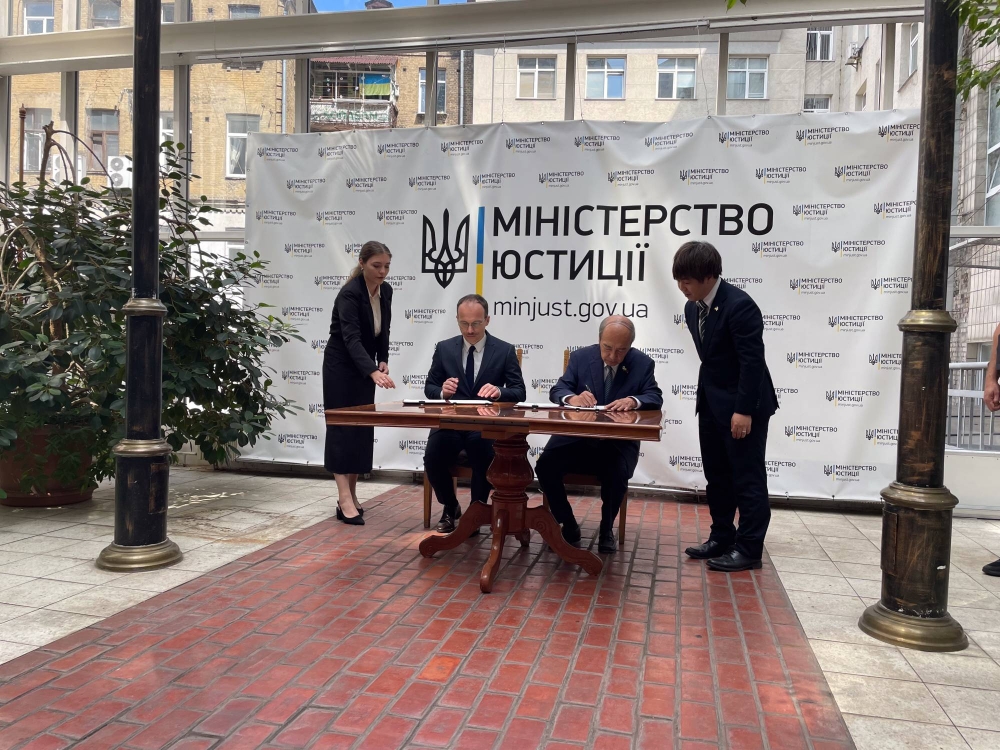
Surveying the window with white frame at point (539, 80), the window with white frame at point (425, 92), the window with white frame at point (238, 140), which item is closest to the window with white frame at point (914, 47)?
the window with white frame at point (539, 80)

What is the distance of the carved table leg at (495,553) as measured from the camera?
11.6 feet

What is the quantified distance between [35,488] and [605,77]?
4.93 metres

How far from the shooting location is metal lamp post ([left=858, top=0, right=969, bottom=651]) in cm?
298

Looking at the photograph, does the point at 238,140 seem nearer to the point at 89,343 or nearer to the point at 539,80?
the point at 539,80

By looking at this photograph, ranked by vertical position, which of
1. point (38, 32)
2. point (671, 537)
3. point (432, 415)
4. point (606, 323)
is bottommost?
point (671, 537)

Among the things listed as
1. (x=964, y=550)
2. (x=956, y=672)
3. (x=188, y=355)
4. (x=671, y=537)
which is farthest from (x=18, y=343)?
(x=964, y=550)

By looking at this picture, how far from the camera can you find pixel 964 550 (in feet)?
14.8

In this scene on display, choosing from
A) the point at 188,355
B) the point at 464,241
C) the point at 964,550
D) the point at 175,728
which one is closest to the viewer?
the point at 175,728

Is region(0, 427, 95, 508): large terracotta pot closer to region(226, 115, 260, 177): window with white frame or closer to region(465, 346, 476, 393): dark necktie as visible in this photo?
region(465, 346, 476, 393): dark necktie

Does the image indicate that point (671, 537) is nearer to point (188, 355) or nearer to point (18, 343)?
point (188, 355)

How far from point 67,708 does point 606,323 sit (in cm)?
293

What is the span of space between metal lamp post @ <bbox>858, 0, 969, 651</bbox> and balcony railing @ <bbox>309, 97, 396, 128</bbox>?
4239 mm

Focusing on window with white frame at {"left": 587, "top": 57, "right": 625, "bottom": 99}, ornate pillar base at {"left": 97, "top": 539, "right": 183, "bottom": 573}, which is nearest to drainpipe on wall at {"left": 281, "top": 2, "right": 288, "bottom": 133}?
window with white frame at {"left": 587, "top": 57, "right": 625, "bottom": 99}

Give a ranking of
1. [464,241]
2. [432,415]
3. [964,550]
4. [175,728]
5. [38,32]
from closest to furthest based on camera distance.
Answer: [175,728]
[432,415]
[964,550]
[464,241]
[38,32]
